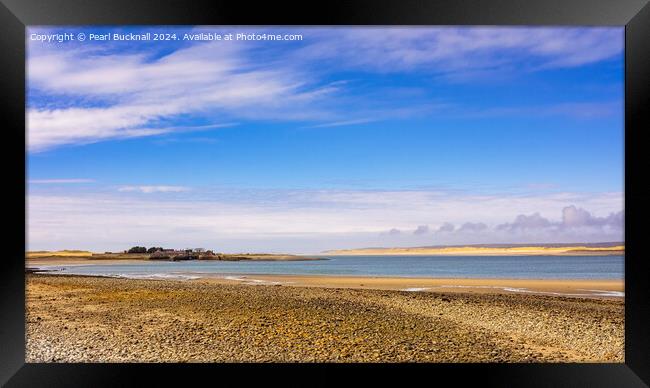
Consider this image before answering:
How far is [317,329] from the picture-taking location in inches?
291

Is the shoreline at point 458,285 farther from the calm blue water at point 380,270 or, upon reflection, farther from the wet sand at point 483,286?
the calm blue water at point 380,270

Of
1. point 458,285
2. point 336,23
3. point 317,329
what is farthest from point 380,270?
point 336,23

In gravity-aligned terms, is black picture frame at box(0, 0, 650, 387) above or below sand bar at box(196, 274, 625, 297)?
above

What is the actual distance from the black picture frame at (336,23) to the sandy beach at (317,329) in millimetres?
1026

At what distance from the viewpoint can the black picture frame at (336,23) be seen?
179 inches

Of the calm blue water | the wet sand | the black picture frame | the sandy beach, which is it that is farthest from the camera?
the calm blue water

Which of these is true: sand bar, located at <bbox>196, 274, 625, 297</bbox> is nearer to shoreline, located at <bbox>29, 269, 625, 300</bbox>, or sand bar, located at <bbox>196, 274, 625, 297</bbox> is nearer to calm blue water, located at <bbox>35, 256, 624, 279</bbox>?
shoreline, located at <bbox>29, 269, 625, 300</bbox>

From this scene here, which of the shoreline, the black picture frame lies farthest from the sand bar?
the black picture frame

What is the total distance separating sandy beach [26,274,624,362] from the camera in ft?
20.0

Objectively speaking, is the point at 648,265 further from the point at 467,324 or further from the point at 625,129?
the point at 467,324

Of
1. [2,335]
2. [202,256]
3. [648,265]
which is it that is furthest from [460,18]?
[202,256]

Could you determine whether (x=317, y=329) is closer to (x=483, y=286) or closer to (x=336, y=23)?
(x=336, y=23)

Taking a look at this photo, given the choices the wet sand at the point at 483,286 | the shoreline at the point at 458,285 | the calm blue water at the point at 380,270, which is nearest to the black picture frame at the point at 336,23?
the shoreline at the point at 458,285

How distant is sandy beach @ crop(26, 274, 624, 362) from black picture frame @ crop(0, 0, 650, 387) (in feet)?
3.36
